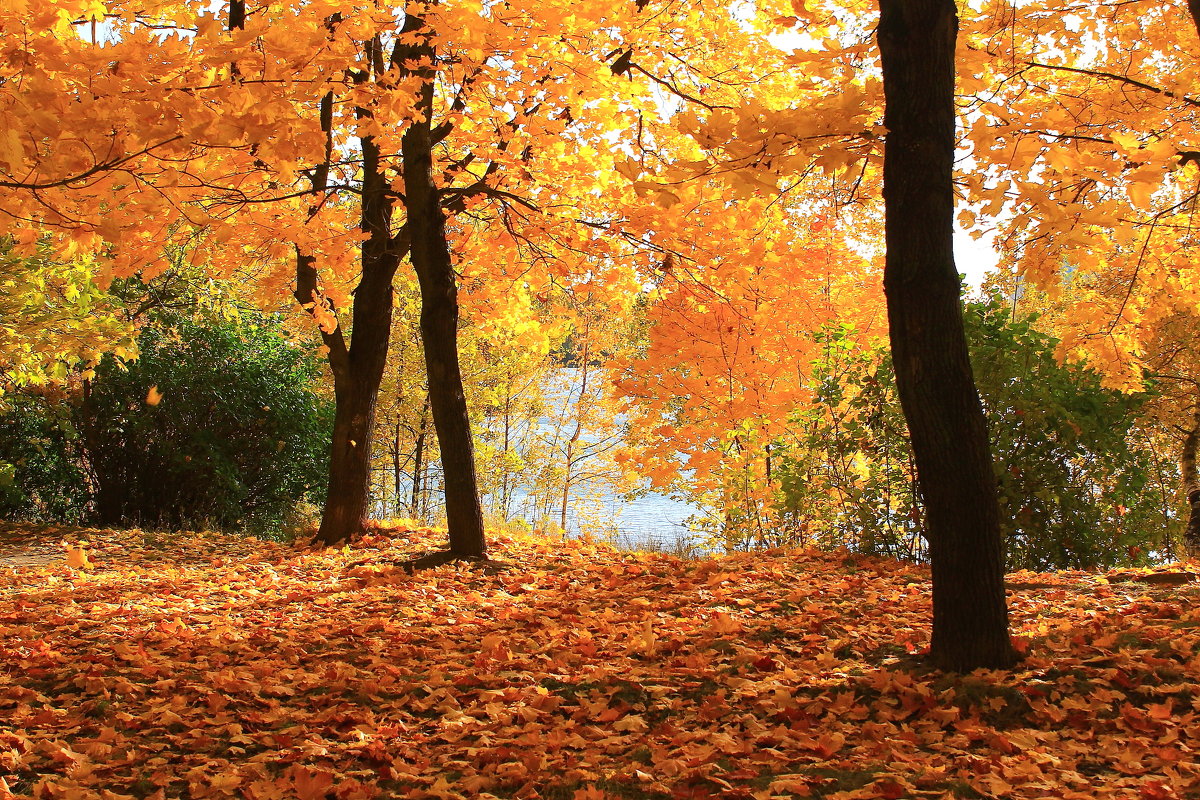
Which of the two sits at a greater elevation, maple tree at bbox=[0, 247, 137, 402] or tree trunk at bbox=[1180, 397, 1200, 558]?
maple tree at bbox=[0, 247, 137, 402]

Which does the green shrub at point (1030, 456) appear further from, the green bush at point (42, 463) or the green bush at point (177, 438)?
the green bush at point (42, 463)

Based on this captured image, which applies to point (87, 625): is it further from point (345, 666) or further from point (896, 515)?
point (896, 515)

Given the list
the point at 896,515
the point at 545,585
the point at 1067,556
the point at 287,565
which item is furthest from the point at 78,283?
the point at 1067,556

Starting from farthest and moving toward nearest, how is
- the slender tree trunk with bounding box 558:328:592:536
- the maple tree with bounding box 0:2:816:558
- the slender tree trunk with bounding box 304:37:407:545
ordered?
the slender tree trunk with bounding box 558:328:592:536
the slender tree trunk with bounding box 304:37:407:545
the maple tree with bounding box 0:2:816:558

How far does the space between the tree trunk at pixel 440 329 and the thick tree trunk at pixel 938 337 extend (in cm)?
428

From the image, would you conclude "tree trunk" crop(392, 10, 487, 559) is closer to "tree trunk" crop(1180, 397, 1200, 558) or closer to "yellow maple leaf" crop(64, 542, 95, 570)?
"yellow maple leaf" crop(64, 542, 95, 570)

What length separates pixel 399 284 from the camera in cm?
1570

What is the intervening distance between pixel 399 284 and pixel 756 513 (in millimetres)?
10018

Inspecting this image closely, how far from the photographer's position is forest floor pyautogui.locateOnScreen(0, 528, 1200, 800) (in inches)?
107

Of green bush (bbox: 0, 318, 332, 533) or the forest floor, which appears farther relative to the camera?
green bush (bbox: 0, 318, 332, 533)

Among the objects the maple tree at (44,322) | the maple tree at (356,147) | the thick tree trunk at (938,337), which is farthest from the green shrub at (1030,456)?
the maple tree at (44,322)

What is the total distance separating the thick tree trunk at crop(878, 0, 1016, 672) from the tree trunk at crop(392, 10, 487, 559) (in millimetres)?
4279

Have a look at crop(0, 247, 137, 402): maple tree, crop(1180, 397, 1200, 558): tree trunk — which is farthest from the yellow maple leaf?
crop(1180, 397, 1200, 558): tree trunk

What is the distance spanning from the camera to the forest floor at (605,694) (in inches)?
107
